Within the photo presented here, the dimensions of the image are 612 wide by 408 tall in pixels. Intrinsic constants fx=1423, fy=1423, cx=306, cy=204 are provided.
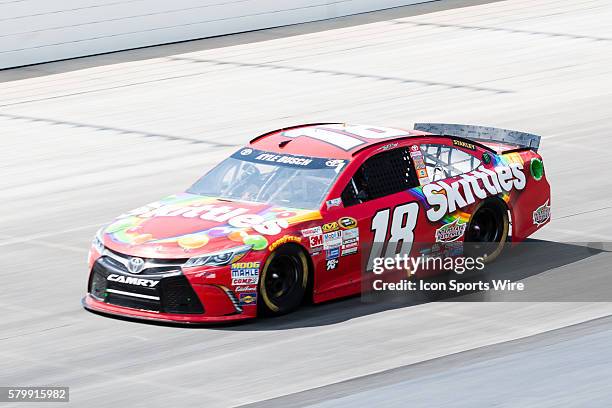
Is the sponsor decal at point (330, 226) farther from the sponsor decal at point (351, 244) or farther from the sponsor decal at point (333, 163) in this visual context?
the sponsor decal at point (333, 163)

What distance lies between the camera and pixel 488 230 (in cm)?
1268

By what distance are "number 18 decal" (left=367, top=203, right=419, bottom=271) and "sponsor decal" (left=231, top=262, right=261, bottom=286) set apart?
1.22 metres

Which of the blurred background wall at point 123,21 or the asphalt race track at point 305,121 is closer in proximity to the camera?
the asphalt race track at point 305,121

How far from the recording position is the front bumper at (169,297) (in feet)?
35.0

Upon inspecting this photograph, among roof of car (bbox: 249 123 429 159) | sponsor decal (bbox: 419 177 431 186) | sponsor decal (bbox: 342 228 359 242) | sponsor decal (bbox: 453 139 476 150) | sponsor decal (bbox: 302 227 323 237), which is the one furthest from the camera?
sponsor decal (bbox: 453 139 476 150)

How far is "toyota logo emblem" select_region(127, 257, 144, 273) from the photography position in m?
10.8

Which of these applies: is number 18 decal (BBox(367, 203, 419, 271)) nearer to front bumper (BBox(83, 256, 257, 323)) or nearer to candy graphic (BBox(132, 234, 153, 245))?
front bumper (BBox(83, 256, 257, 323))

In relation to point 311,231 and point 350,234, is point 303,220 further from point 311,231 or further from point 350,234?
point 350,234

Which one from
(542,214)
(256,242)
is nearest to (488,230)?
(542,214)

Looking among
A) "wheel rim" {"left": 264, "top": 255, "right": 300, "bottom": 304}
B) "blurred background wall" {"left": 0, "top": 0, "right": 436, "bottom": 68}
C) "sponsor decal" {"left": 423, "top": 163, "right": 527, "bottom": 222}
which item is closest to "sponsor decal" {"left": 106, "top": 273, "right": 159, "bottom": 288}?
"wheel rim" {"left": 264, "top": 255, "right": 300, "bottom": 304}

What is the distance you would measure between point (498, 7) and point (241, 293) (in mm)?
21256

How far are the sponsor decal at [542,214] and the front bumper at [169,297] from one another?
3.41 metres

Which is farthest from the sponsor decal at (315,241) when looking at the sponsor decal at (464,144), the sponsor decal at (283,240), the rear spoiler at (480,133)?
the rear spoiler at (480,133)

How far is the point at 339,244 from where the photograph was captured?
11.3 m
